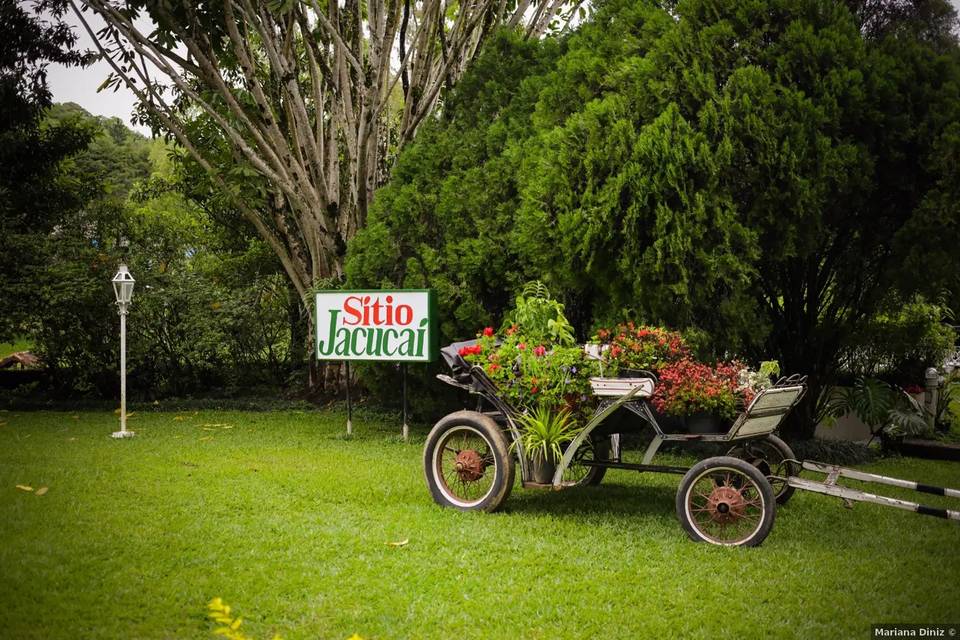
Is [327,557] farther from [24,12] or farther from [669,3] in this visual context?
[24,12]

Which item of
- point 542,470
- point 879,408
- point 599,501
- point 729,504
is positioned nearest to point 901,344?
point 879,408

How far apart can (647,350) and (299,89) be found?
7548mm

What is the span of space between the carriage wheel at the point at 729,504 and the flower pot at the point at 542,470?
933 mm

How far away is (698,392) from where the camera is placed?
550cm

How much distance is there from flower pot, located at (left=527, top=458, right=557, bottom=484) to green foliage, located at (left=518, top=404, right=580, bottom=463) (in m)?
0.02

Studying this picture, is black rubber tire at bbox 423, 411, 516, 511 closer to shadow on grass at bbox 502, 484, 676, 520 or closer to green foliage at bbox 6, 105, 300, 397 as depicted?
shadow on grass at bbox 502, 484, 676, 520

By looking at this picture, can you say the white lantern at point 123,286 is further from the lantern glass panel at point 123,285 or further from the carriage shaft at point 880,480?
the carriage shaft at point 880,480

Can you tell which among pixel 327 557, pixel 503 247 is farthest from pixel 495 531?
pixel 503 247

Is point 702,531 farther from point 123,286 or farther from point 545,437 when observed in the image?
point 123,286

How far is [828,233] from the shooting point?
26.3 ft

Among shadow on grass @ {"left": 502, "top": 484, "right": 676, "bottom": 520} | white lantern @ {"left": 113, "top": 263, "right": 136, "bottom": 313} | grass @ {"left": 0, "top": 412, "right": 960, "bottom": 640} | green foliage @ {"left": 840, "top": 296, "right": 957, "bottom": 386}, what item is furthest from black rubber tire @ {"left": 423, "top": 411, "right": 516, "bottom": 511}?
green foliage @ {"left": 840, "top": 296, "right": 957, "bottom": 386}

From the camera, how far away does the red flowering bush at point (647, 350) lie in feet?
19.2

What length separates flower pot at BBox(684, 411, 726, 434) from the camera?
5594 mm

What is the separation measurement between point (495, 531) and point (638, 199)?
120 inches
